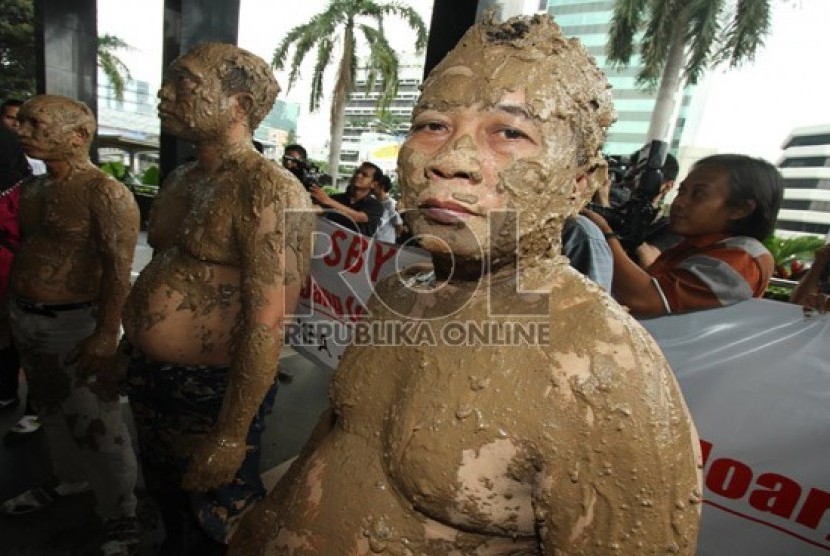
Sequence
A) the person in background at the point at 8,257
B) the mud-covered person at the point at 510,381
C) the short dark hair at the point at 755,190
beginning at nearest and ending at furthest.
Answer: the mud-covered person at the point at 510,381 → the short dark hair at the point at 755,190 → the person in background at the point at 8,257

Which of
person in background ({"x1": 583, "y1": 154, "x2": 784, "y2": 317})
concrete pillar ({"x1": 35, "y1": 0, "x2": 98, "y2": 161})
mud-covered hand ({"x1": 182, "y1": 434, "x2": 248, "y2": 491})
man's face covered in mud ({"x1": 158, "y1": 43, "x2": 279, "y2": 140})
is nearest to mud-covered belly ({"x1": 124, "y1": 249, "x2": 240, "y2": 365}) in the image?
mud-covered hand ({"x1": 182, "y1": 434, "x2": 248, "y2": 491})

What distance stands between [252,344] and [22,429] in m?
2.89

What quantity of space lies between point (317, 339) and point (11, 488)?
215 centimetres

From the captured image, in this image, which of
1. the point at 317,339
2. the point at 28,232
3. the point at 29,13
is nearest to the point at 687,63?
the point at 317,339

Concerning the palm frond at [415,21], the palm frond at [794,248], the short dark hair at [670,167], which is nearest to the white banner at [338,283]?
the short dark hair at [670,167]

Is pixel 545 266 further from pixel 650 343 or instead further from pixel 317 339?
pixel 317 339

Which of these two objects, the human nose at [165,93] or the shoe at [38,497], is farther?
the shoe at [38,497]

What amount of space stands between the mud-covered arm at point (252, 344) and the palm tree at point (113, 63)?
3301 cm

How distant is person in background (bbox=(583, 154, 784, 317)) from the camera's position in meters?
2.14

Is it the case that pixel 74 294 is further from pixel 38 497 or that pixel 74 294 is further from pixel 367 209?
pixel 367 209

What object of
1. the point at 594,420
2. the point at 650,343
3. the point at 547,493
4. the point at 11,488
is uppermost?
the point at 650,343

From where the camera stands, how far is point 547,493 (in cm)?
79

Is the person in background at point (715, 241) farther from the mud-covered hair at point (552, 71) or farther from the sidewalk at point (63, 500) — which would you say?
the sidewalk at point (63, 500)

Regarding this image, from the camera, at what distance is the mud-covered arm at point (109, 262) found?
2379 mm
